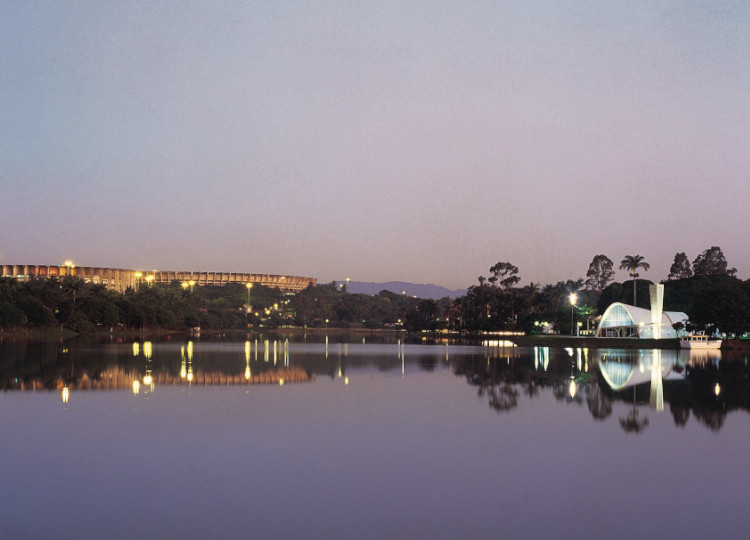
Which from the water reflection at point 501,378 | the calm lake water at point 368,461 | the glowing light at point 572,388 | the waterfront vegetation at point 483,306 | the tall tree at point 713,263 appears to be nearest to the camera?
the calm lake water at point 368,461

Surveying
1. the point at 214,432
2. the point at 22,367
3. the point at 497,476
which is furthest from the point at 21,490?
the point at 22,367

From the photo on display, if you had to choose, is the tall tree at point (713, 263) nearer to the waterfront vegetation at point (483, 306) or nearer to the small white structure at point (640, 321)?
the waterfront vegetation at point (483, 306)

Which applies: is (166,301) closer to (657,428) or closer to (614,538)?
(657,428)

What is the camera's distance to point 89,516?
10648 mm

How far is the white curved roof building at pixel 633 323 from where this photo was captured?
87438 mm

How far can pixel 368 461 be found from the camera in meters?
14.7

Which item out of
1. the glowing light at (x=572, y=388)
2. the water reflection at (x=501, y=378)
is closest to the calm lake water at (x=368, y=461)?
the glowing light at (x=572, y=388)

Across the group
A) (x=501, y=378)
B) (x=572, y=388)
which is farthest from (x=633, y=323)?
(x=572, y=388)

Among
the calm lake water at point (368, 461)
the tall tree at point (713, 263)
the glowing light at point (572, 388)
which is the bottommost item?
the glowing light at point (572, 388)

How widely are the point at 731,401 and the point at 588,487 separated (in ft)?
52.1

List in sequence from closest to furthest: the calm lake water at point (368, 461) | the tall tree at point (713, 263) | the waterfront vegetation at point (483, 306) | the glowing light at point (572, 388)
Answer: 1. the calm lake water at point (368, 461)
2. the glowing light at point (572, 388)
3. the waterfront vegetation at point (483, 306)
4. the tall tree at point (713, 263)

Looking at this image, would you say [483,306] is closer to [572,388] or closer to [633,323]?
[633,323]

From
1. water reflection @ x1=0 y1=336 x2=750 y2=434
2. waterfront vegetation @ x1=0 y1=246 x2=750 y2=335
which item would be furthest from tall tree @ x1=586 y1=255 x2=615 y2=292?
water reflection @ x1=0 y1=336 x2=750 y2=434

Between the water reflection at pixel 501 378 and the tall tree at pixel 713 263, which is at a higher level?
the tall tree at pixel 713 263
